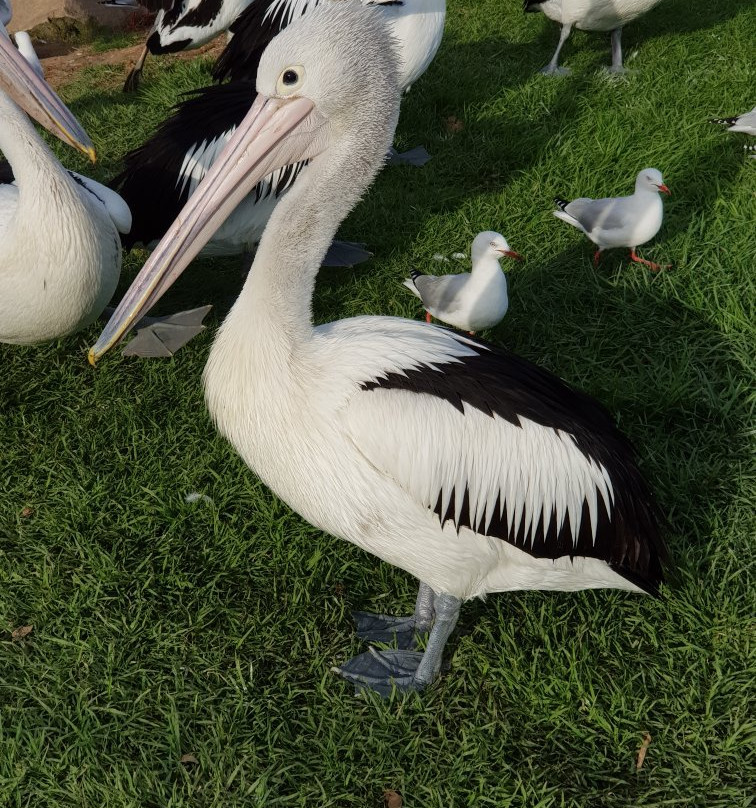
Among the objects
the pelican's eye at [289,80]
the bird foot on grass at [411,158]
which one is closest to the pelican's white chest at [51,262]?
the pelican's eye at [289,80]

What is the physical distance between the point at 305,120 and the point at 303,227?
10.8 inches

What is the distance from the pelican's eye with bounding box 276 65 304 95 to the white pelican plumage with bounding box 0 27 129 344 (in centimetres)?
135

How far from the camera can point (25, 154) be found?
115 inches

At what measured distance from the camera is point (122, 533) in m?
2.83

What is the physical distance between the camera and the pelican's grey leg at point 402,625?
2.53 m

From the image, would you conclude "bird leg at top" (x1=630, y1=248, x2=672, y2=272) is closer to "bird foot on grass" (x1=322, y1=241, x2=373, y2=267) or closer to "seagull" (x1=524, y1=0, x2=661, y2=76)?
"bird foot on grass" (x1=322, y1=241, x2=373, y2=267)

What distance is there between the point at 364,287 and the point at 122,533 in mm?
1783

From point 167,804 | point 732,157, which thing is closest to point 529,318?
point 732,157

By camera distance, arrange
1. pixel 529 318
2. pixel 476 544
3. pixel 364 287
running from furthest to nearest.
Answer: pixel 364 287 → pixel 529 318 → pixel 476 544

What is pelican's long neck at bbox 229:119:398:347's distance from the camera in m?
2.02

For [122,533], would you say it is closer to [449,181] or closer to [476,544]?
[476,544]

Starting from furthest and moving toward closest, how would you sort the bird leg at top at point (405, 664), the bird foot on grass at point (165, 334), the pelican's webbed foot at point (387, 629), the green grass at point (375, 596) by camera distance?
the bird foot on grass at point (165, 334)
the pelican's webbed foot at point (387, 629)
the bird leg at top at point (405, 664)
the green grass at point (375, 596)

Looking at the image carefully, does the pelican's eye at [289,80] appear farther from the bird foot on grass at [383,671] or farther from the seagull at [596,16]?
the seagull at [596,16]

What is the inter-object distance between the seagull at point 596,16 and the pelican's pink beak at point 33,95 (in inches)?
141
